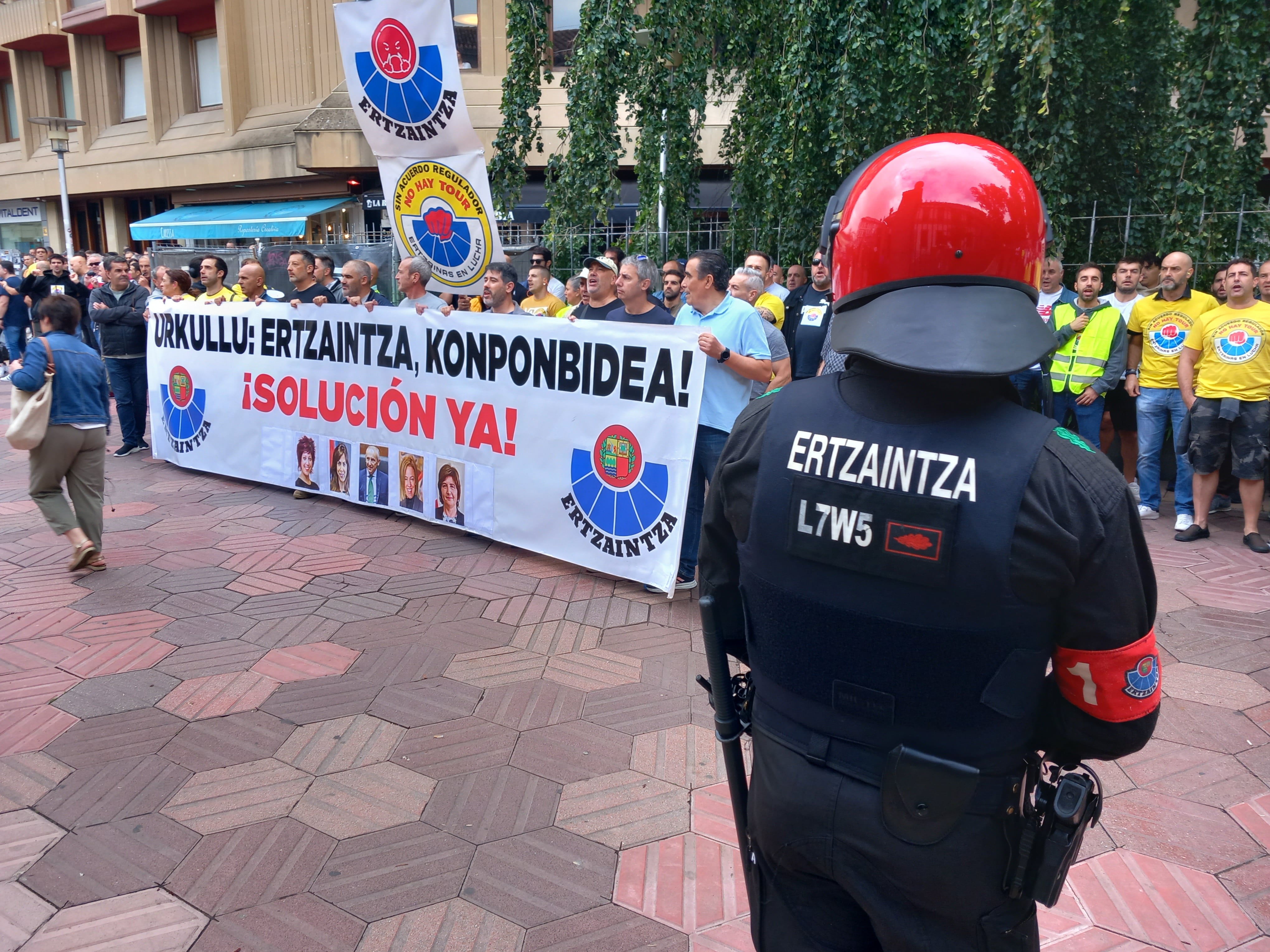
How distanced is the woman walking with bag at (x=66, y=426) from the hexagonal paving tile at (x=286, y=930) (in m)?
3.76

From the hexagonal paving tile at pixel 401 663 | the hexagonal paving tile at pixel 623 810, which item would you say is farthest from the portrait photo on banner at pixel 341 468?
the hexagonal paving tile at pixel 623 810

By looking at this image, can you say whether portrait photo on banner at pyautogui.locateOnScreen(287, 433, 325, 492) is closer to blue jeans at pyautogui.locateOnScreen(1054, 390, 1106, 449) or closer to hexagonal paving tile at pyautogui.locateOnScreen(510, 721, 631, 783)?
hexagonal paving tile at pyautogui.locateOnScreen(510, 721, 631, 783)

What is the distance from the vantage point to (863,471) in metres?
1.53

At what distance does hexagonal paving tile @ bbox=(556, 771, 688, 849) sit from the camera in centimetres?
318

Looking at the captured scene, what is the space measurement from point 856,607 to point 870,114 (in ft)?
28.0

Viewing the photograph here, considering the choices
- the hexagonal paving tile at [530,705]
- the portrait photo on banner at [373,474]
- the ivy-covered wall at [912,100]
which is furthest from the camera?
the ivy-covered wall at [912,100]

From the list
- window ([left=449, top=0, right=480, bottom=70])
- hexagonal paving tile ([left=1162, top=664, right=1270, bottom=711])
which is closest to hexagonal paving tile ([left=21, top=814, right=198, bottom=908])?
hexagonal paving tile ([left=1162, top=664, right=1270, bottom=711])

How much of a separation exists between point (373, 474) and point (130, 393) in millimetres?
4003

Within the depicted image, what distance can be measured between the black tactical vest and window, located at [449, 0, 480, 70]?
63.0 feet

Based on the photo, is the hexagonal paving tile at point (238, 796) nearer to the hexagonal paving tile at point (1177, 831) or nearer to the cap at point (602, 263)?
the hexagonal paving tile at point (1177, 831)

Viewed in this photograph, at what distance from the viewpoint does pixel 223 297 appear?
829 cm

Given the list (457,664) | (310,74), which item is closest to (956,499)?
(457,664)

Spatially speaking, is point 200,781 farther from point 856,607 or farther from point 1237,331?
point 1237,331

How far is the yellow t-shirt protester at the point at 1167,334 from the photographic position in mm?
6953
